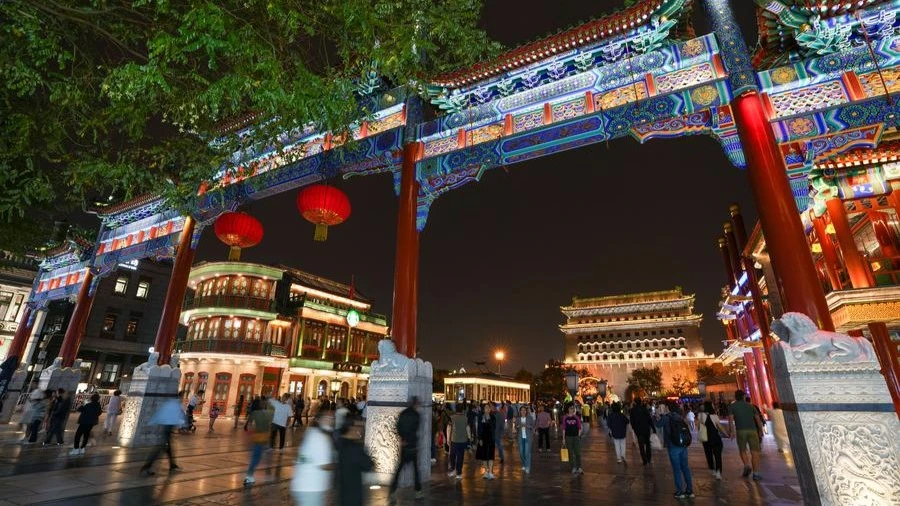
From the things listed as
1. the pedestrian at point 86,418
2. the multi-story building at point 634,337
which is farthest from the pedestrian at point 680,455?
the multi-story building at point 634,337

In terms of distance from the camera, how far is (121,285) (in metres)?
32.5

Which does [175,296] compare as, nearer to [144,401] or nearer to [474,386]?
[144,401]

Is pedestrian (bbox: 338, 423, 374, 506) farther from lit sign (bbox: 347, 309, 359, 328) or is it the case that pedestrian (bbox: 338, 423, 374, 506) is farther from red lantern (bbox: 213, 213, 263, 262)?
lit sign (bbox: 347, 309, 359, 328)

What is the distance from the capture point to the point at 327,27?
5.91 m

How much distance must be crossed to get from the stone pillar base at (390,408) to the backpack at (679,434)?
3.90 m

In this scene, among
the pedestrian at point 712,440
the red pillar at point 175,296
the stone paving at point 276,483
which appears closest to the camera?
the stone paving at point 276,483

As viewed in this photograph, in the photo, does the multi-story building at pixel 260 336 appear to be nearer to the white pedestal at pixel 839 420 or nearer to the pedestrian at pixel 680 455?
the pedestrian at pixel 680 455

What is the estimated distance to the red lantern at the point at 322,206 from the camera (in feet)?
27.9

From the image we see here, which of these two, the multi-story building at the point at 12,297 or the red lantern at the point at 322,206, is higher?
the multi-story building at the point at 12,297

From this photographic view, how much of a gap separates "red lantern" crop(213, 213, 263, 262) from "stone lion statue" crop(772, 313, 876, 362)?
34.5 feet

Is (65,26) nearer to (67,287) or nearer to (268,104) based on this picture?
(268,104)

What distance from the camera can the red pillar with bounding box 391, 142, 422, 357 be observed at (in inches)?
308

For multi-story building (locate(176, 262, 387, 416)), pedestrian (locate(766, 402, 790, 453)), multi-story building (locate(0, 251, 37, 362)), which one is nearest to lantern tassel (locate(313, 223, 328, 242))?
pedestrian (locate(766, 402, 790, 453))

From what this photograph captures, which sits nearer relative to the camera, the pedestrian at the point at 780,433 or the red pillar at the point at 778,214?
the red pillar at the point at 778,214
